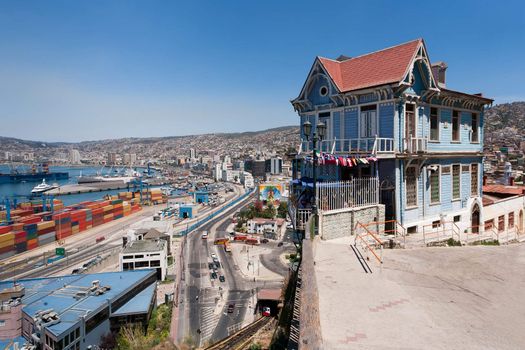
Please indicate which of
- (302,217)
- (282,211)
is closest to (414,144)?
(302,217)

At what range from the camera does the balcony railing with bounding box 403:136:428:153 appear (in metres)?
14.1

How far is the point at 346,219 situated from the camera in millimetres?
12547

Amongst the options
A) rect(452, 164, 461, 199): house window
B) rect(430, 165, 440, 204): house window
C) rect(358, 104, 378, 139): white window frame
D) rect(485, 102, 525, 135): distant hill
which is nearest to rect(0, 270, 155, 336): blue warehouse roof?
rect(358, 104, 378, 139): white window frame

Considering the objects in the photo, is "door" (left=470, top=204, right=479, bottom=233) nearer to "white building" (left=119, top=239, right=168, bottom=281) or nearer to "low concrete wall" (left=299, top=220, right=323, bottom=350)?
"low concrete wall" (left=299, top=220, right=323, bottom=350)

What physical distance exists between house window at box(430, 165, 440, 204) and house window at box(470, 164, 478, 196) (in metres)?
3.66

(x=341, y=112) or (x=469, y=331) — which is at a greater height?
(x=341, y=112)

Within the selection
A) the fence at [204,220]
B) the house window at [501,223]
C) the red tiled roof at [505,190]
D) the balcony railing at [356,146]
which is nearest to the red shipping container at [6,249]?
the fence at [204,220]

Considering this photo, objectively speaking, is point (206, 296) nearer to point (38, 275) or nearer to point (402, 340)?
point (38, 275)

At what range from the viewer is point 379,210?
1359 centimetres

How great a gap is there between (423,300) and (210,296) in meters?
42.1

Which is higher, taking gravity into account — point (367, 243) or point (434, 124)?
point (434, 124)

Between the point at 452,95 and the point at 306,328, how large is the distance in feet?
50.8

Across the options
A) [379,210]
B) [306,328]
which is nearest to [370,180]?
[379,210]

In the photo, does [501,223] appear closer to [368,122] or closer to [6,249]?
[368,122]
